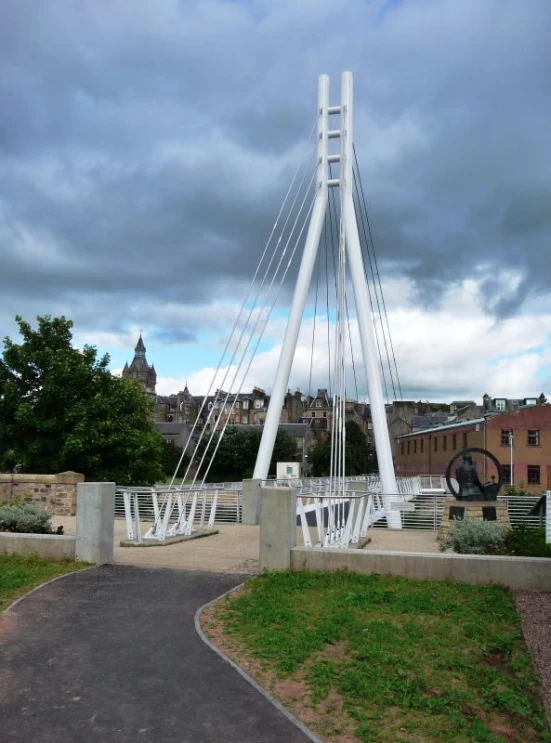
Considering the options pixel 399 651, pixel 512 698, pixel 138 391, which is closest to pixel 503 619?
pixel 399 651

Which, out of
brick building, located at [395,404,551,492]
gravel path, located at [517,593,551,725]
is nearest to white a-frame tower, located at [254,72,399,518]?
gravel path, located at [517,593,551,725]

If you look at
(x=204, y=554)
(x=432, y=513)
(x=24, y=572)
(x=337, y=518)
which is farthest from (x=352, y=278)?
(x=24, y=572)

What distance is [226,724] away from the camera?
185 inches

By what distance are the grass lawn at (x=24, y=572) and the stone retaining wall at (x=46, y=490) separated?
10.2m

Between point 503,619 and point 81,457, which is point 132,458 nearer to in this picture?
point 81,457

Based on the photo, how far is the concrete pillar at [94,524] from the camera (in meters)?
10.2

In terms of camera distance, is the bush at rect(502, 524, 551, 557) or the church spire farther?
the church spire

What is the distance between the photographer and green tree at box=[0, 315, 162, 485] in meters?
26.4

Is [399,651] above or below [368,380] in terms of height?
below

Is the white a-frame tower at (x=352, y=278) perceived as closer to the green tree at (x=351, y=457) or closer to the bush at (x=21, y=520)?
the bush at (x=21, y=520)

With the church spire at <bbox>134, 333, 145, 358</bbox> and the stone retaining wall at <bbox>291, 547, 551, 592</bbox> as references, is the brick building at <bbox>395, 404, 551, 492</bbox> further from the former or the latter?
the church spire at <bbox>134, 333, 145, 358</bbox>

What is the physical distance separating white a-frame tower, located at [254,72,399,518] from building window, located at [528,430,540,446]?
33851 mm

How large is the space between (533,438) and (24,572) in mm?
48271

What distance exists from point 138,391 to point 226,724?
28162mm
